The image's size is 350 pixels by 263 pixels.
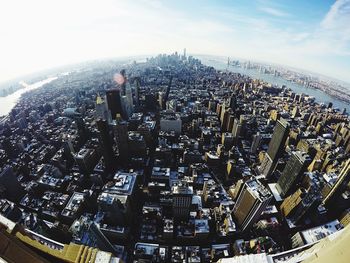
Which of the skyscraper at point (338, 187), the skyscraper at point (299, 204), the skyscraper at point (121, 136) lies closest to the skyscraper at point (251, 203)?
the skyscraper at point (299, 204)

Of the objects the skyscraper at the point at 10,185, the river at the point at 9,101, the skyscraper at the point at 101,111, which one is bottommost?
the river at the point at 9,101

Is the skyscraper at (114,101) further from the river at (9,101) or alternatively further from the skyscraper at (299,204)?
the river at (9,101)

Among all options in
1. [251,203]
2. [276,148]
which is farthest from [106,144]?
[276,148]

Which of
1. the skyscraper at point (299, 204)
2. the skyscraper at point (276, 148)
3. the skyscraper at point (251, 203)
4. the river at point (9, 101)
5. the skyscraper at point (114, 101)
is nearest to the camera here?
the skyscraper at point (251, 203)

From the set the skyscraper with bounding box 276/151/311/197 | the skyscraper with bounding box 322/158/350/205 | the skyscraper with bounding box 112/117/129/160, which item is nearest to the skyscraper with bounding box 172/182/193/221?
the skyscraper with bounding box 112/117/129/160

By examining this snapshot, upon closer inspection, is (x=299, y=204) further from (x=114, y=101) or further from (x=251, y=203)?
(x=114, y=101)

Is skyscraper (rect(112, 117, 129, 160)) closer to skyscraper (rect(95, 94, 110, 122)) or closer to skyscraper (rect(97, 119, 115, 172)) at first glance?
skyscraper (rect(97, 119, 115, 172))
